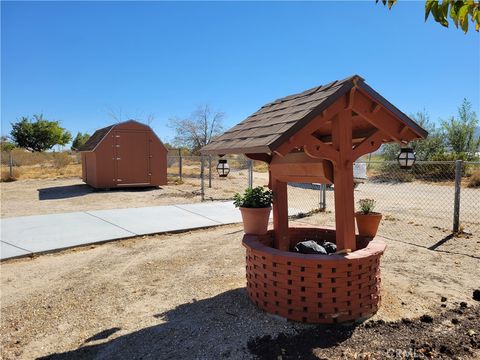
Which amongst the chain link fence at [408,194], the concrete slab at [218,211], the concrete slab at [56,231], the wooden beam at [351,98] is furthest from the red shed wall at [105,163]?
the wooden beam at [351,98]

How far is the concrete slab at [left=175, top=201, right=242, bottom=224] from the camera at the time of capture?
856 centimetres

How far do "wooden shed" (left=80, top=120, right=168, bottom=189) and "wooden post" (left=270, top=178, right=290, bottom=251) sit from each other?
40.2 feet

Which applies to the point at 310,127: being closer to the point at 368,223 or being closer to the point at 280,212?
the point at 280,212

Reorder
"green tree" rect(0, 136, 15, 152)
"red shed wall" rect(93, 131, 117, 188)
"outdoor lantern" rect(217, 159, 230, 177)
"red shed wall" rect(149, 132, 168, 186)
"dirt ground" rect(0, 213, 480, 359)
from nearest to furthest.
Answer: "dirt ground" rect(0, 213, 480, 359) → "outdoor lantern" rect(217, 159, 230, 177) → "red shed wall" rect(93, 131, 117, 188) → "red shed wall" rect(149, 132, 168, 186) → "green tree" rect(0, 136, 15, 152)

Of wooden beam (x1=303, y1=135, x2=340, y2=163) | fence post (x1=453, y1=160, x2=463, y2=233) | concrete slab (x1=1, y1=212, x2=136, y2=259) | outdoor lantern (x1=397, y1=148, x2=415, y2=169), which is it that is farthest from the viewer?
fence post (x1=453, y1=160, x2=463, y2=233)

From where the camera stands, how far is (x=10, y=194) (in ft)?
45.7

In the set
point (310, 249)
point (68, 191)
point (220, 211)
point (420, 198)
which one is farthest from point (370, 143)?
point (68, 191)

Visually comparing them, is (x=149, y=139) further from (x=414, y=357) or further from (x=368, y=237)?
(x=414, y=357)

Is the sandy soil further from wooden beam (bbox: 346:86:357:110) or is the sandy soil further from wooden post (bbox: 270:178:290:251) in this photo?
wooden beam (bbox: 346:86:357:110)

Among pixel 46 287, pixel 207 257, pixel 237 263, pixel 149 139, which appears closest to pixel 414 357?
pixel 237 263

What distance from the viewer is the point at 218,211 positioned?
31.4 ft

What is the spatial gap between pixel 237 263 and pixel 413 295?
2284 millimetres

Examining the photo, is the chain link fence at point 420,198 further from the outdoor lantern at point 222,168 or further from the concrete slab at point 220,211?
the outdoor lantern at point 222,168

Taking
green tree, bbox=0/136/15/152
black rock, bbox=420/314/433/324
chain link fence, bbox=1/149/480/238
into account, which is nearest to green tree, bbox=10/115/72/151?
green tree, bbox=0/136/15/152
